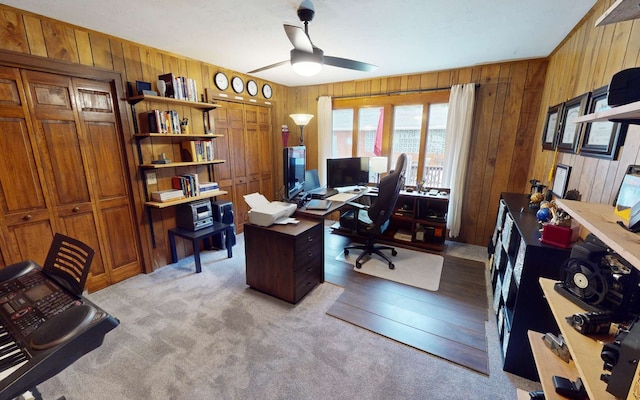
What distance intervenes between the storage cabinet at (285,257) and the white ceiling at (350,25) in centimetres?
174

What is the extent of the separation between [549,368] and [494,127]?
2.97 metres

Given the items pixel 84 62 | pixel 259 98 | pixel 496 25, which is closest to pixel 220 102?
pixel 259 98

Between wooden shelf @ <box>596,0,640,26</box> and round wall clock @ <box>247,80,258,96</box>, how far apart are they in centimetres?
376

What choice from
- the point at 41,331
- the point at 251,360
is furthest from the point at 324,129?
the point at 41,331

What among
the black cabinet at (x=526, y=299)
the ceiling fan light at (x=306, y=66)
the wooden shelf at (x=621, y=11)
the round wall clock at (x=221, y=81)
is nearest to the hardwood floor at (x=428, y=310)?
the black cabinet at (x=526, y=299)

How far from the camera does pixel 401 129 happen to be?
3.92 m

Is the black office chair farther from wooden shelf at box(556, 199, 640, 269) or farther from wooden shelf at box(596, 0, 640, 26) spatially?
wooden shelf at box(596, 0, 640, 26)

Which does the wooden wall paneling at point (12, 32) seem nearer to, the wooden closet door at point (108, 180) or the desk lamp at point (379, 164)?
the wooden closet door at point (108, 180)

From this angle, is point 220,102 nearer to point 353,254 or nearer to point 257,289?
point 257,289

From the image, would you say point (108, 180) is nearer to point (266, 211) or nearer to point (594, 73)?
point (266, 211)

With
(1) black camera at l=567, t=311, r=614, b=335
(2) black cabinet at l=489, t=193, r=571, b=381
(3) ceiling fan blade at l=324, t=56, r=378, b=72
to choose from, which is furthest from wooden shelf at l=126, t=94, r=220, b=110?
(1) black camera at l=567, t=311, r=614, b=335

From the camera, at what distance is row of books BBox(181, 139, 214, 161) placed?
307 cm

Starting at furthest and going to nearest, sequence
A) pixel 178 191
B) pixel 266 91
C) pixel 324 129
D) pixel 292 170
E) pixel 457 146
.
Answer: pixel 324 129
pixel 266 91
pixel 457 146
pixel 178 191
pixel 292 170

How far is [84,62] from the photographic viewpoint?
2287mm
